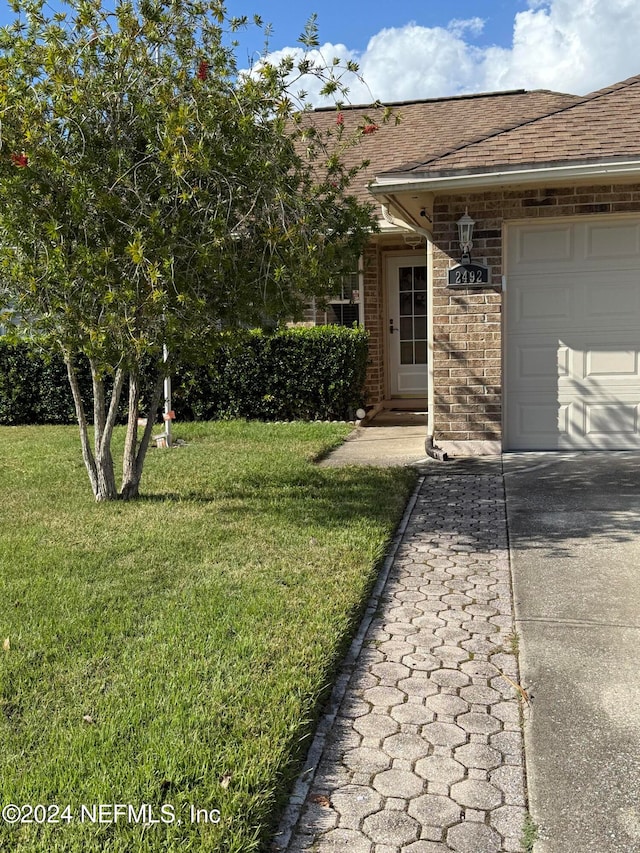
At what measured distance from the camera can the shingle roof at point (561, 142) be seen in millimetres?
7574

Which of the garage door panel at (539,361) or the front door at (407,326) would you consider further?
the front door at (407,326)

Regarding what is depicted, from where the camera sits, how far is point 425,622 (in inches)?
162

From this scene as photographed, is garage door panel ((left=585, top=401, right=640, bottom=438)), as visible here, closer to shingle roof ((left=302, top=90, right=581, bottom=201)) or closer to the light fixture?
the light fixture

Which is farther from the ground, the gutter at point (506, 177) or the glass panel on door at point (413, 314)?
the gutter at point (506, 177)

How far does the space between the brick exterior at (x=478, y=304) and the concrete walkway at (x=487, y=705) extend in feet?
9.10

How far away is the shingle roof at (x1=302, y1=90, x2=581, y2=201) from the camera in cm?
1245

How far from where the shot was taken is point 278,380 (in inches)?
452

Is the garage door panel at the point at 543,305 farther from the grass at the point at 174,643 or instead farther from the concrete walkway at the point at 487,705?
the concrete walkway at the point at 487,705

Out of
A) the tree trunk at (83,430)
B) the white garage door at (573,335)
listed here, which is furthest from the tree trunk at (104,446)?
the white garage door at (573,335)

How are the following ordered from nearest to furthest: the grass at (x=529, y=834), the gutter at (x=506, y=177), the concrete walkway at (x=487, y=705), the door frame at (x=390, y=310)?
the grass at (x=529, y=834)
the concrete walkway at (x=487, y=705)
the gutter at (x=506, y=177)
the door frame at (x=390, y=310)

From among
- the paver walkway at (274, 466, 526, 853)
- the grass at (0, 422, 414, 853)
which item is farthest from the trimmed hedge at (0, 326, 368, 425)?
the paver walkway at (274, 466, 526, 853)

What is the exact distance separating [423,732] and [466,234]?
20.1 feet

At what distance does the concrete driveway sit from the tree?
2.51 metres

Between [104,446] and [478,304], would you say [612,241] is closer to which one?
[478,304]
